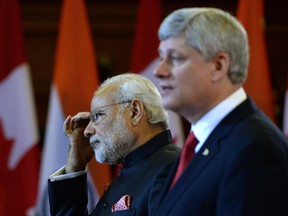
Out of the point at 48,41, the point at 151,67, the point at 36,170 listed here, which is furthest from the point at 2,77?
the point at 48,41

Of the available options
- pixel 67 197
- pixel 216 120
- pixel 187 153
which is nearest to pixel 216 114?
pixel 216 120

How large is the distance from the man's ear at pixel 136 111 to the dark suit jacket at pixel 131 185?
8cm

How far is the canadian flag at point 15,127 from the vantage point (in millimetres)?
4125

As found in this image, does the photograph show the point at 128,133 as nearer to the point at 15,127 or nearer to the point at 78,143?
the point at 78,143

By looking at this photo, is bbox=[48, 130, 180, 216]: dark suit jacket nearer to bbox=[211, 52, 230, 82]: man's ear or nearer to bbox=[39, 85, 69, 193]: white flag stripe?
bbox=[211, 52, 230, 82]: man's ear

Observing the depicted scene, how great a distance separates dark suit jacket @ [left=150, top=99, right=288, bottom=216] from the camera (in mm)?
1571

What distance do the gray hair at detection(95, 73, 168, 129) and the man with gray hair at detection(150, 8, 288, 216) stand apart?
75 centimetres

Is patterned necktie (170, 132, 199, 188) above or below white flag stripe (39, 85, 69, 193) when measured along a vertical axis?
above

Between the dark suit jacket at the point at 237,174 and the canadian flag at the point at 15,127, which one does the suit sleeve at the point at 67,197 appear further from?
the canadian flag at the point at 15,127

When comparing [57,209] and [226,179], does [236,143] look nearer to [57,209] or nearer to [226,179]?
[226,179]

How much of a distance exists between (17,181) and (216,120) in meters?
2.63

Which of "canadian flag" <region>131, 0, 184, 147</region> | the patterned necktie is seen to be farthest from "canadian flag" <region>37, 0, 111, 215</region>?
the patterned necktie

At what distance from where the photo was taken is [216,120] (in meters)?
1.71

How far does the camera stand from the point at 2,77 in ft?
14.1
